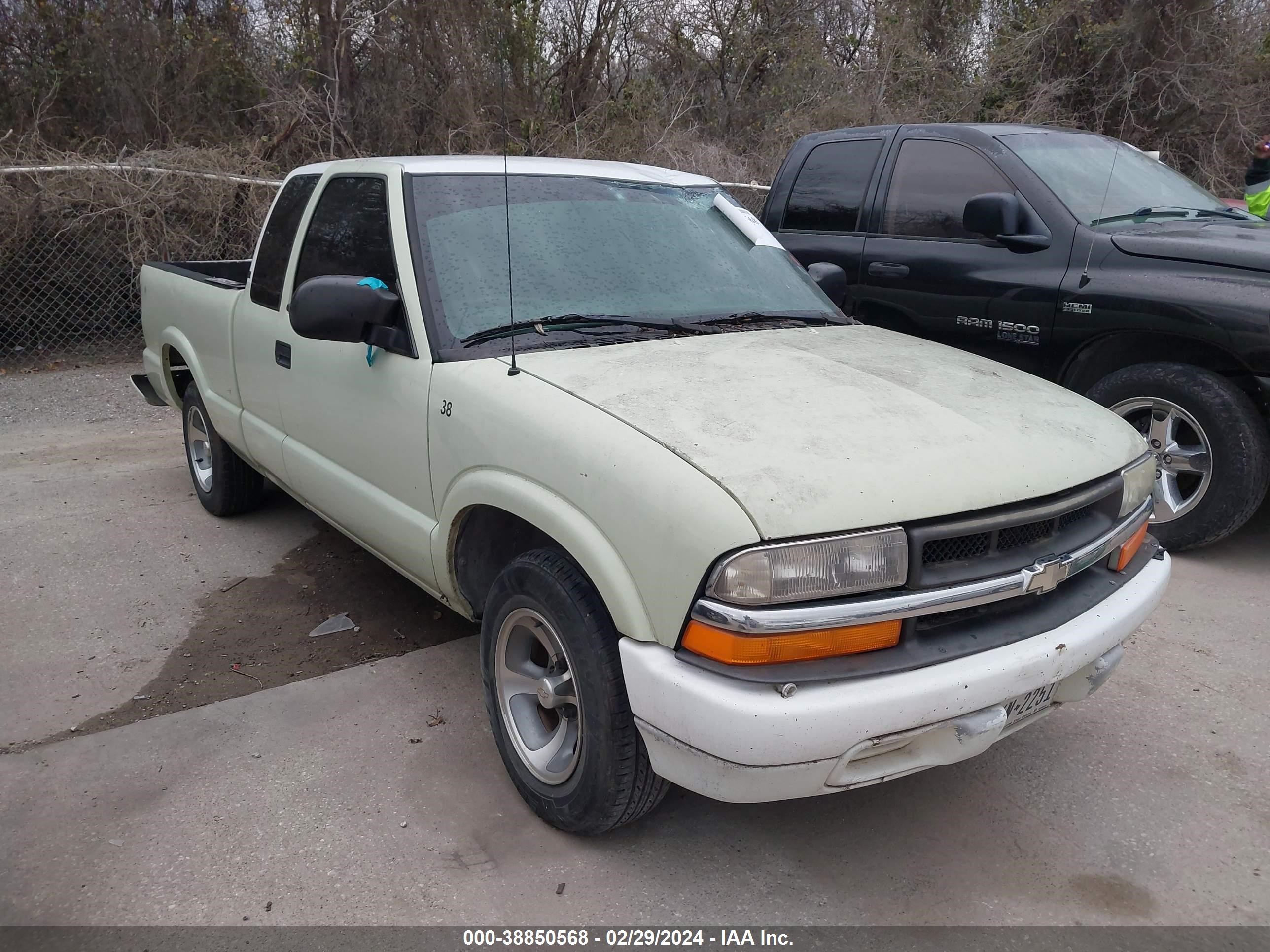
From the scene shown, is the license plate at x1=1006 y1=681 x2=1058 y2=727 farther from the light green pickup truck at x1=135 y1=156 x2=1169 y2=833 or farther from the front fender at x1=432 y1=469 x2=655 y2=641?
the front fender at x1=432 y1=469 x2=655 y2=641

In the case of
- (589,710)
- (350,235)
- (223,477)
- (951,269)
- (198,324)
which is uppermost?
(350,235)

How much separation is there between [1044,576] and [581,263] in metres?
1.81

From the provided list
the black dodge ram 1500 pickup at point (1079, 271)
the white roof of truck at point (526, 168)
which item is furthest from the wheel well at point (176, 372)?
the black dodge ram 1500 pickup at point (1079, 271)

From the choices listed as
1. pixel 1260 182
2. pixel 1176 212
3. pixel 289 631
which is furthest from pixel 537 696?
pixel 1260 182

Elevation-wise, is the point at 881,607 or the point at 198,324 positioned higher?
the point at 198,324

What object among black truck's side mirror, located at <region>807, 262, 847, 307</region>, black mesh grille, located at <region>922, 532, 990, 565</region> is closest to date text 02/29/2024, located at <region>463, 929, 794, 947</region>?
black mesh grille, located at <region>922, 532, 990, 565</region>

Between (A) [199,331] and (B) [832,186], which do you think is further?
(B) [832,186]

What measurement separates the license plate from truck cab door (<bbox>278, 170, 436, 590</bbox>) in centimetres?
179

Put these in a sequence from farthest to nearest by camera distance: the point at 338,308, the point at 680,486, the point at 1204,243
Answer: the point at 1204,243
the point at 338,308
the point at 680,486

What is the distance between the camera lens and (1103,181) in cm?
551

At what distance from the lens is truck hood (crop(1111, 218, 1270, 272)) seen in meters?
4.61

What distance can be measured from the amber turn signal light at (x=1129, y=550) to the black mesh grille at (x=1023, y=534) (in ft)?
1.31

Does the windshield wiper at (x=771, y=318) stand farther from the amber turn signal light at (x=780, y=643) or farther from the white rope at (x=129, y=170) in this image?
the white rope at (x=129, y=170)

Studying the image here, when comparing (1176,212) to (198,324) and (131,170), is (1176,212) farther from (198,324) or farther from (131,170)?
(131,170)
